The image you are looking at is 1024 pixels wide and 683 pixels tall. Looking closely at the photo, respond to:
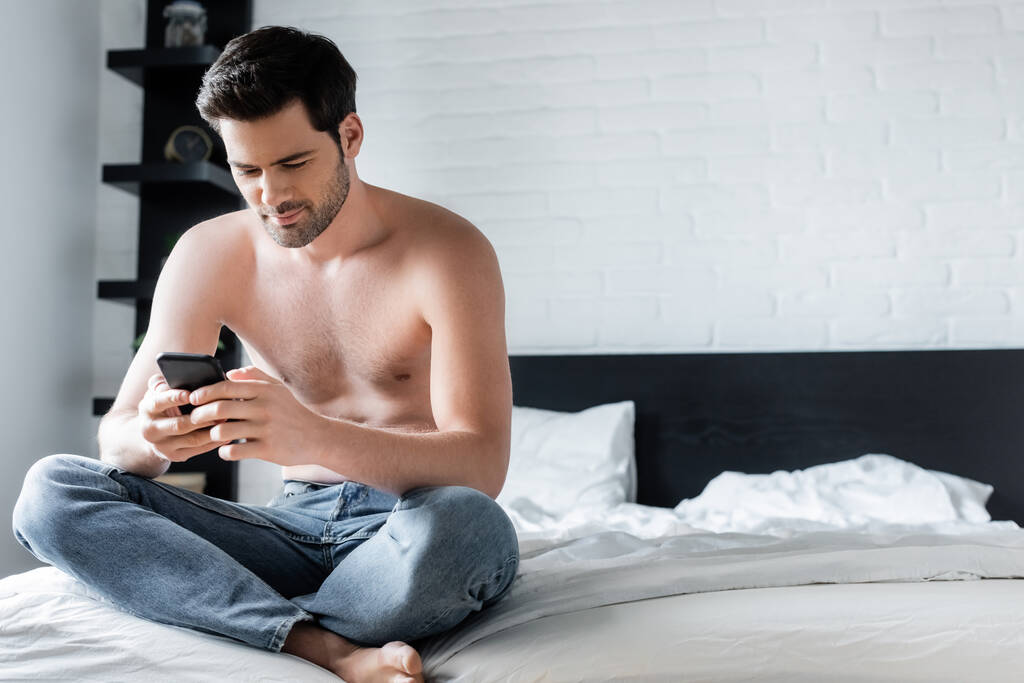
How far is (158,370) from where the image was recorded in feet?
4.94

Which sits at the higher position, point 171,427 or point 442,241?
point 442,241

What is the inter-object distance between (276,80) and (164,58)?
2.00 meters

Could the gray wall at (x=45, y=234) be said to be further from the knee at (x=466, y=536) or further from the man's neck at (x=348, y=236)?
the knee at (x=466, y=536)

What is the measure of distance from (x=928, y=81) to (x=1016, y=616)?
7.35ft

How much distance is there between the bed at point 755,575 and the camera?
1.13 metres

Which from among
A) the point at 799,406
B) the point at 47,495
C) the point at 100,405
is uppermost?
the point at 47,495

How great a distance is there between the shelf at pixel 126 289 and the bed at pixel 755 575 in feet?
4.30

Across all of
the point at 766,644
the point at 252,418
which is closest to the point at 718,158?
the point at 766,644

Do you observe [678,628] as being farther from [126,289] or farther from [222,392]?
[126,289]

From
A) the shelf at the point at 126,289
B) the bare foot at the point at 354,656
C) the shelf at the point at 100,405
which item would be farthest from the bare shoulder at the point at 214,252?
the shelf at the point at 100,405

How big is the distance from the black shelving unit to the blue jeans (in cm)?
210

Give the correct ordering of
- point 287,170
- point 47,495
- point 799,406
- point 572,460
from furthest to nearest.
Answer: point 799,406
point 572,460
point 287,170
point 47,495

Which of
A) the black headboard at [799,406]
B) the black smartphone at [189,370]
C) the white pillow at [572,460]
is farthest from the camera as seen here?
the black headboard at [799,406]

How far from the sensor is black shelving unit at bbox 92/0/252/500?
3.34 meters
